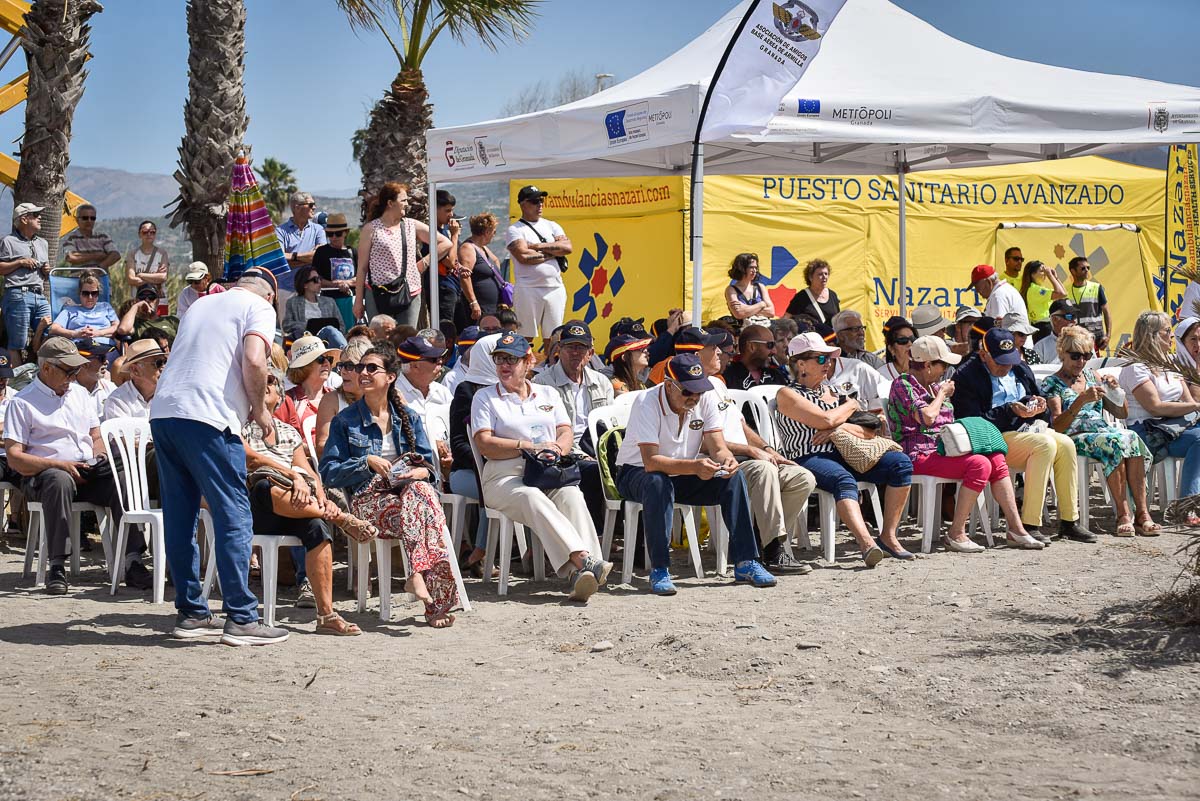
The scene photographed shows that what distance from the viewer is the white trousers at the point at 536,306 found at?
1134 cm

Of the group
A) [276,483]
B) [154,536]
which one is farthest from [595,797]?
[154,536]

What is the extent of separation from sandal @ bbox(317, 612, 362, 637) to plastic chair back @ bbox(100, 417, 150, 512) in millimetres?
1499

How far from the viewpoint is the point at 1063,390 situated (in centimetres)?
897

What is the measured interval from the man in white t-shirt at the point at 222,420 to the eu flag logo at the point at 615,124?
3.55 meters

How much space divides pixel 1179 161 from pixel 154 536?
38.1ft

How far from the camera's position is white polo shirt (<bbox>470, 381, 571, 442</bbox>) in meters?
7.30

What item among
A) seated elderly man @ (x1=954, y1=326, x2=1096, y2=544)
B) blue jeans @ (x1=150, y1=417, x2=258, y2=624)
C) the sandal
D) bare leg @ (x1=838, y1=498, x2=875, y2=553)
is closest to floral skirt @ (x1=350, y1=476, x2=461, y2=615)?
the sandal

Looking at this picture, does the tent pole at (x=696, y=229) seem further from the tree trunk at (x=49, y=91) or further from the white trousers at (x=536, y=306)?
the tree trunk at (x=49, y=91)

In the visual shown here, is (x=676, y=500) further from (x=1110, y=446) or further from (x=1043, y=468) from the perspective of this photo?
(x=1110, y=446)

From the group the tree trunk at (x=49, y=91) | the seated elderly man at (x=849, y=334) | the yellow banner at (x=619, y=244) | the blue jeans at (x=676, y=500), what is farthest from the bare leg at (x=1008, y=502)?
the tree trunk at (x=49, y=91)

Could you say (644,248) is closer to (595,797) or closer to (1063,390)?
(1063,390)

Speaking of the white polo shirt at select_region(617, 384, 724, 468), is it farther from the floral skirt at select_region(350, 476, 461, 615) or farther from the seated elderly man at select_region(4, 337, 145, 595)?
the seated elderly man at select_region(4, 337, 145, 595)

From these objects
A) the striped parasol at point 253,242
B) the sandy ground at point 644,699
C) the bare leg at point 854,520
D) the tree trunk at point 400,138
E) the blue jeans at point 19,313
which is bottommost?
the sandy ground at point 644,699

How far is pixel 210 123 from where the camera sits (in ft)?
46.8
